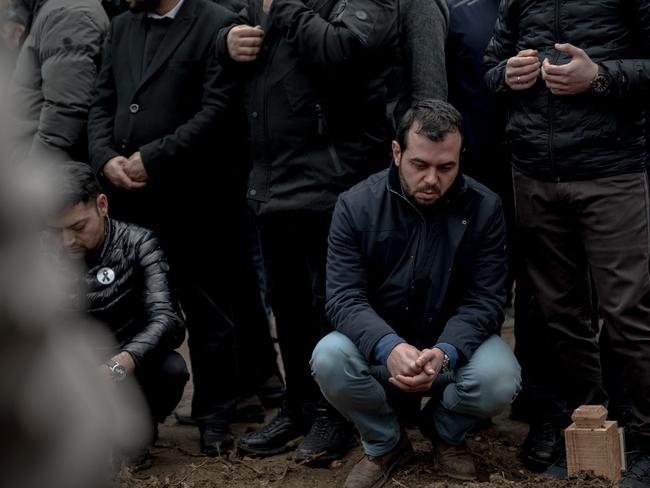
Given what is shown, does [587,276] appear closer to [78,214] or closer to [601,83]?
[601,83]

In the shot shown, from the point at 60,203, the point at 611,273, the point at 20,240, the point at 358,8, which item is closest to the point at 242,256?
the point at 60,203

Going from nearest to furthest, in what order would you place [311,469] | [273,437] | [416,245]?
[416,245] → [311,469] → [273,437]

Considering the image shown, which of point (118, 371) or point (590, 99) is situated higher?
point (590, 99)

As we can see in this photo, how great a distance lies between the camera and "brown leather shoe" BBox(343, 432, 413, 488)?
4.61 m

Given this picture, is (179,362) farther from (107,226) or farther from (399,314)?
(399,314)

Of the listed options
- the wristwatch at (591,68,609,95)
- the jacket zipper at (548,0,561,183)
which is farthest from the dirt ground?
the wristwatch at (591,68,609,95)

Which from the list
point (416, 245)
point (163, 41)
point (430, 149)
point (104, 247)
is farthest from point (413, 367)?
point (163, 41)

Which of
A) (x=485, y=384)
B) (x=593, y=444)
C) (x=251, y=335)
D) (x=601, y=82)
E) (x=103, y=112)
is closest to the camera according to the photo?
(x=593, y=444)

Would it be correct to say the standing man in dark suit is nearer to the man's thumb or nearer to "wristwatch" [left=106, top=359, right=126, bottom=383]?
"wristwatch" [left=106, top=359, right=126, bottom=383]

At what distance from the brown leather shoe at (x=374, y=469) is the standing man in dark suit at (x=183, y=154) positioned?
0.82 meters

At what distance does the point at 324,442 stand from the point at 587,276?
1329mm

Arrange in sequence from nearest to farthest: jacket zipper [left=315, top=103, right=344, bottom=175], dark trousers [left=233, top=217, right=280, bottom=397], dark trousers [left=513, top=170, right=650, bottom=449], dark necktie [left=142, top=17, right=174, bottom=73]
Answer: dark trousers [left=513, top=170, right=650, bottom=449] < jacket zipper [left=315, top=103, right=344, bottom=175] < dark necktie [left=142, top=17, right=174, bottom=73] < dark trousers [left=233, top=217, right=280, bottom=397]

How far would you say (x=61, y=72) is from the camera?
548 centimetres

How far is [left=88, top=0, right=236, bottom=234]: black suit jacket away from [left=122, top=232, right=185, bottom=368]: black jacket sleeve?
27 cm
